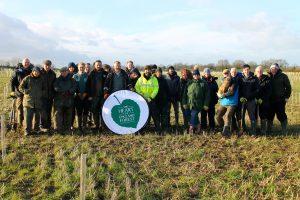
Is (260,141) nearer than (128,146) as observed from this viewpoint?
No

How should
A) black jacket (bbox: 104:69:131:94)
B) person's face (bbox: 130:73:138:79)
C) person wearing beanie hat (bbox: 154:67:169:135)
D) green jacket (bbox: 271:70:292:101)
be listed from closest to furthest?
black jacket (bbox: 104:69:131:94), green jacket (bbox: 271:70:292:101), person wearing beanie hat (bbox: 154:67:169:135), person's face (bbox: 130:73:138:79)

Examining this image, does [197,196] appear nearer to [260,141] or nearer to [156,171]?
[156,171]

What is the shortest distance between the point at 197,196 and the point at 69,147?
4088 millimetres

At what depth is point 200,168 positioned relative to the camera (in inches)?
363

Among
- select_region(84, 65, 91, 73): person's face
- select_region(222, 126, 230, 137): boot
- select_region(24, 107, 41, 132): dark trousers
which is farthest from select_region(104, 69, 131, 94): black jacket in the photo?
select_region(222, 126, 230, 137): boot

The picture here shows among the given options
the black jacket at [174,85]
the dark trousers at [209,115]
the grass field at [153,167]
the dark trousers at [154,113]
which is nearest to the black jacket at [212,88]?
the dark trousers at [209,115]

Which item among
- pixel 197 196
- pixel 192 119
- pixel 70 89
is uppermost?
pixel 70 89

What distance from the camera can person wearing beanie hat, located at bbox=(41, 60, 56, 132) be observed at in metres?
12.4

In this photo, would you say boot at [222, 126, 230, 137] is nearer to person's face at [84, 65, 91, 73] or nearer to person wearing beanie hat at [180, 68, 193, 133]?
person wearing beanie hat at [180, 68, 193, 133]

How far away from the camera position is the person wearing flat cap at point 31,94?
1214 cm

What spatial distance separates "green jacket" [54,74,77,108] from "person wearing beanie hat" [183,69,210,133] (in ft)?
10.8

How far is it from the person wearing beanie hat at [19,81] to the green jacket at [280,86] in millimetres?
7170

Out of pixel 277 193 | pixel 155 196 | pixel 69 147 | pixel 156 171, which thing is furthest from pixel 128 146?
pixel 277 193

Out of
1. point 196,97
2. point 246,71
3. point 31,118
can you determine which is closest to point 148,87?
point 196,97
